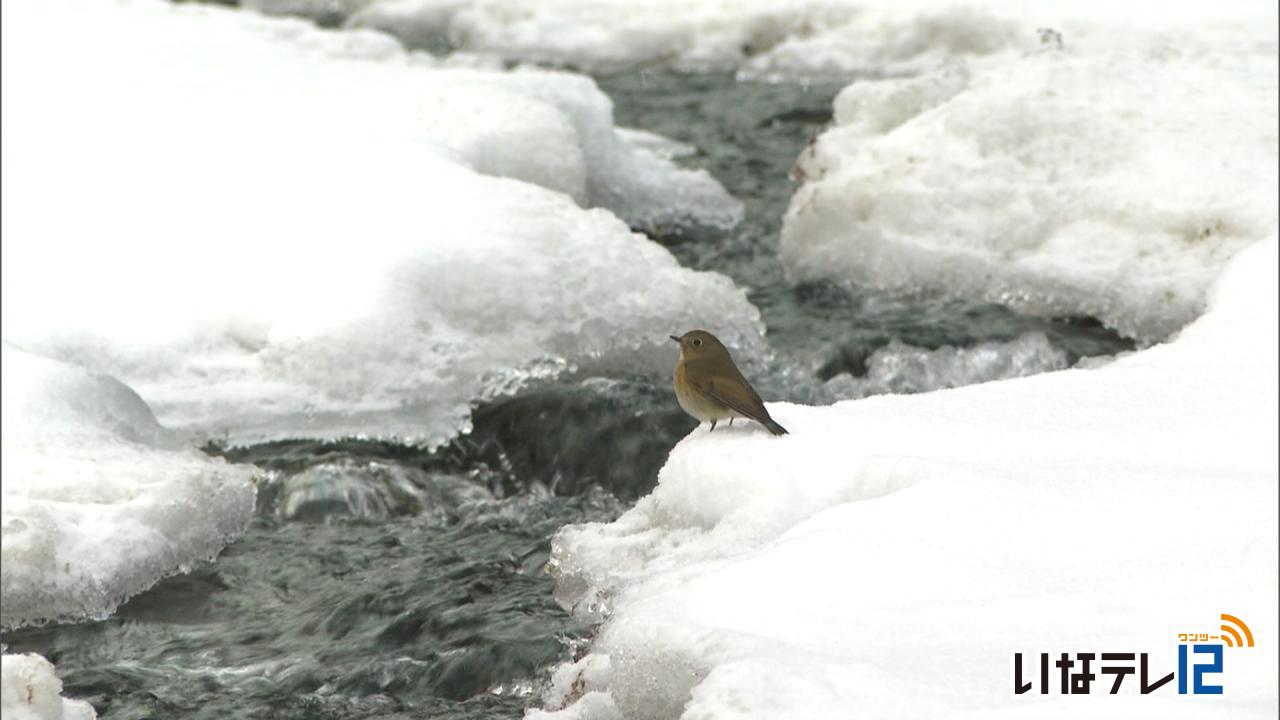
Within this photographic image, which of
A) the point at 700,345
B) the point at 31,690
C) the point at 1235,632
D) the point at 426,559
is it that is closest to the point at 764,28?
the point at 700,345

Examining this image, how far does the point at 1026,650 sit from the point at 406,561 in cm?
240

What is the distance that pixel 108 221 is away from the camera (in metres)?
6.89

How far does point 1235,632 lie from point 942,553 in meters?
0.67

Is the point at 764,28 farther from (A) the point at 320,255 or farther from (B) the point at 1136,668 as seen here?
(B) the point at 1136,668

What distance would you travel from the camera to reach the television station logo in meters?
3.04

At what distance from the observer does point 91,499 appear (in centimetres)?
476

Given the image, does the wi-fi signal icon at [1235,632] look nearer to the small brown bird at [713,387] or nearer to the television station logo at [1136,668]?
the television station logo at [1136,668]

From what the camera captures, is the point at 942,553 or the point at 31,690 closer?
the point at 31,690

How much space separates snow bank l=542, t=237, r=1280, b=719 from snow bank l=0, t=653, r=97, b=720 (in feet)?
3.57

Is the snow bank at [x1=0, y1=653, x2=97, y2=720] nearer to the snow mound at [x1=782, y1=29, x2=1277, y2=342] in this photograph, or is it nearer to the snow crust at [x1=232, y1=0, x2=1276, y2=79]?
the snow mound at [x1=782, y1=29, x2=1277, y2=342]

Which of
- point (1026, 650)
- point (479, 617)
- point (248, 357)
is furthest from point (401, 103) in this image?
point (1026, 650)

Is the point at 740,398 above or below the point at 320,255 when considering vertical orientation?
above

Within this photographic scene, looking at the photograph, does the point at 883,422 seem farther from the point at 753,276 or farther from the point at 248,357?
the point at 753,276

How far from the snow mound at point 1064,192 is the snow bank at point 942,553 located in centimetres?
215
